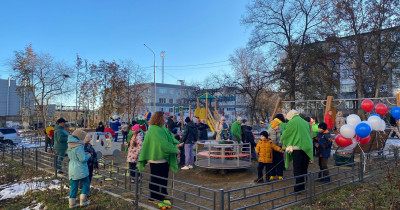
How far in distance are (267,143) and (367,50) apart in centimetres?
1633

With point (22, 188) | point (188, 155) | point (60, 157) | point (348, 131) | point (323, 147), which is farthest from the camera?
point (188, 155)

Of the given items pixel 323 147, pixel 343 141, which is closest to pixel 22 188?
pixel 323 147

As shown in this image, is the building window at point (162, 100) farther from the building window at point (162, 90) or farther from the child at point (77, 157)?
the child at point (77, 157)

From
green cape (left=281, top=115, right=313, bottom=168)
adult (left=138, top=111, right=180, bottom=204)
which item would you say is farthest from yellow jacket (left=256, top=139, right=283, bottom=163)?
adult (left=138, top=111, right=180, bottom=204)

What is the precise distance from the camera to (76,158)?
17.7 feet

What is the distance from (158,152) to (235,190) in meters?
1.67

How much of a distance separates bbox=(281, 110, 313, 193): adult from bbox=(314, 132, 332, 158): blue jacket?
125 centimetres

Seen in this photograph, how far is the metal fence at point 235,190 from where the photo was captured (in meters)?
4.57

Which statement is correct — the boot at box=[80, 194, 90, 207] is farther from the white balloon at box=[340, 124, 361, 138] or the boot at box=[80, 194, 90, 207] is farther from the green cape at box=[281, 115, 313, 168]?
the white balloon at box=[340, 124, 361, 138]

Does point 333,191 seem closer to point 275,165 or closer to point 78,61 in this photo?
point 275,165

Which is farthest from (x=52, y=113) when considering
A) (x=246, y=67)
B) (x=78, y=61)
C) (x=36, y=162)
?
(x=36, y=162)

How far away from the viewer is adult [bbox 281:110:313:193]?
5828mm

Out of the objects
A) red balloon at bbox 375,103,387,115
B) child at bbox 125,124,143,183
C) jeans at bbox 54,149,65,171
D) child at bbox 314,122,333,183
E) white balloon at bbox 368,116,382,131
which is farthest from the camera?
red balloon at bbox 375,103,387,115

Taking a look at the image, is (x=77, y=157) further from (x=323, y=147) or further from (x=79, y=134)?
(x=323, y=147)
